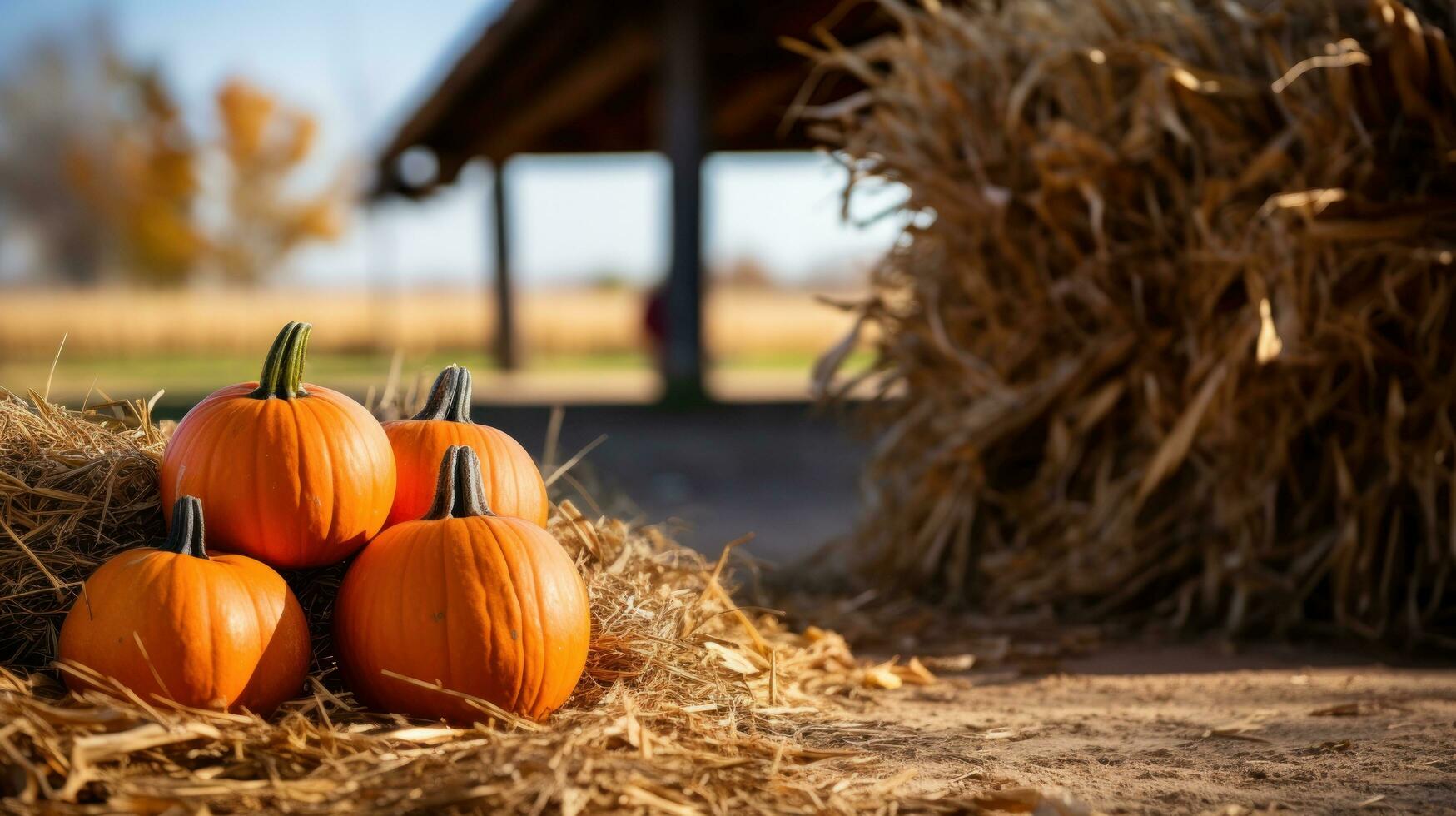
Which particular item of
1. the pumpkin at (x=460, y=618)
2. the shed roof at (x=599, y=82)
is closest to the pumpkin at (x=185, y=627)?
the pumpkin at (x=460, y=618)

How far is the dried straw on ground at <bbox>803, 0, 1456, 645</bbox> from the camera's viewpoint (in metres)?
3.36

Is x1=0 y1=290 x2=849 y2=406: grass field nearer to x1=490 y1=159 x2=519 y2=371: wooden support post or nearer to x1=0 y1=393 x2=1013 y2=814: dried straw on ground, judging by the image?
x1=490 y1=159 x2=519 y2=371: wooden support post

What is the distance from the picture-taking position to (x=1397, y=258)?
334 cm

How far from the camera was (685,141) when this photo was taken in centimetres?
797

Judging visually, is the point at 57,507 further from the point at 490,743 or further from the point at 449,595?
the point at 490,743

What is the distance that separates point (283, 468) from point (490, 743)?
2.12ft

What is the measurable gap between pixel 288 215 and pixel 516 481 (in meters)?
38.1

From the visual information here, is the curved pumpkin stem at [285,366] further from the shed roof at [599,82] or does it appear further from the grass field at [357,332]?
the grass field at [357,332]

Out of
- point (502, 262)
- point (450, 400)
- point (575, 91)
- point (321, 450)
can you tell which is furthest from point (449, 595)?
point (502, 262)

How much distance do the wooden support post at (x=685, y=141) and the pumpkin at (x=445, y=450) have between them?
561 centimetres

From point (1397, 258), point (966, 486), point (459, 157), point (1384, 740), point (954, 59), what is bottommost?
point (1384, 740)

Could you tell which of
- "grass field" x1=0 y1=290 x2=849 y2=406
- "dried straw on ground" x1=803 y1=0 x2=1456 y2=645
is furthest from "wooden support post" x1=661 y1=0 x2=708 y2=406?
"grass field" x1=0 y1=290 x2=849 y2=406

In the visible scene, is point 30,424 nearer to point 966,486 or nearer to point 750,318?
point 966,486

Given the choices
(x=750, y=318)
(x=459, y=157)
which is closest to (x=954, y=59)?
(x=459, y=157)
